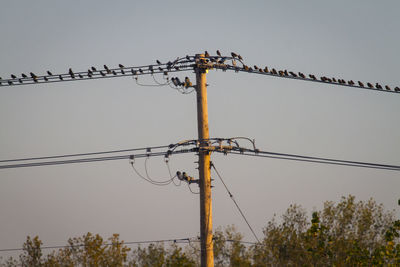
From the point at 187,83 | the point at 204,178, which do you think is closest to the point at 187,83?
the point at 187,83

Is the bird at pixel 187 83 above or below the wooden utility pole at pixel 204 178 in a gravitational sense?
above

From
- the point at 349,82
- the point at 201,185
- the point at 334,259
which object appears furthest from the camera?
the point at 334,259

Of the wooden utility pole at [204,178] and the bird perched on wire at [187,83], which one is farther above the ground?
the bird perched on wire at [187,83]

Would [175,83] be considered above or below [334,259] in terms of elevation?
above

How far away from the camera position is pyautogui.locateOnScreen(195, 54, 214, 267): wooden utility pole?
70.7 feet

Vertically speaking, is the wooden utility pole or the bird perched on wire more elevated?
the bird perched on wire

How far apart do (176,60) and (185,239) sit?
6.66 m

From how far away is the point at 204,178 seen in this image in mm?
21734

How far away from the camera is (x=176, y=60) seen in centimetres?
A: 2452

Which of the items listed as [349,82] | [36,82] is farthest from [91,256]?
[349,82]

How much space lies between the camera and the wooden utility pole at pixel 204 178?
21.6 meters

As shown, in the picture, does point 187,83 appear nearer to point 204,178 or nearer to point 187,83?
point 187,83

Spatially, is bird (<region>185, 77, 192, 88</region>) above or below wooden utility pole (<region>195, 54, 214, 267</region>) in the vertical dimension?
above

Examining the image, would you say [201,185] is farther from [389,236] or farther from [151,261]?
[151,261]
